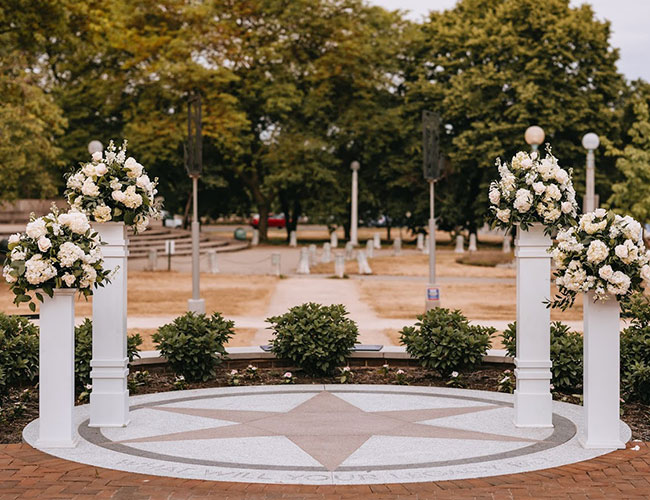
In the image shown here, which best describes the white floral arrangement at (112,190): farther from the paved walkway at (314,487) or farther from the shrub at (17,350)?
the paved walkway at (314,487)

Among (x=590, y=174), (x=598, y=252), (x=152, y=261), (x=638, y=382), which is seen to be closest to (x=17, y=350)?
(x=598, y=252)

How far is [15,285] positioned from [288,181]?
142 feet

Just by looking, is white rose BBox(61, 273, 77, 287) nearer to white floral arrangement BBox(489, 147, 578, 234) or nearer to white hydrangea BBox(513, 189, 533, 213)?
white floral arrangement BBox(489, 147, 578, 234)

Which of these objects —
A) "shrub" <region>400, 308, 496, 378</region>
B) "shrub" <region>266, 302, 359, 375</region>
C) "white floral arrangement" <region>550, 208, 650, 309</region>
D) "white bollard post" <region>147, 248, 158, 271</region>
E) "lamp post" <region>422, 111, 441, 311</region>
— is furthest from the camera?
"white bollard post" <region>147, 248, 158, 271</region>

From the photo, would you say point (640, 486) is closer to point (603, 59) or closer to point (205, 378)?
point (205, 378)

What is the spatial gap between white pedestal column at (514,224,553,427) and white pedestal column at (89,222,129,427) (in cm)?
364

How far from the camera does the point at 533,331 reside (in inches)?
333

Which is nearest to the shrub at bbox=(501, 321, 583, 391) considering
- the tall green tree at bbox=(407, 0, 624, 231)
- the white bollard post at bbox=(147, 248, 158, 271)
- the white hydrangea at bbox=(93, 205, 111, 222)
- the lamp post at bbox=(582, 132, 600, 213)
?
the white hydrangea at bbox=(93, 205, 111, 222)

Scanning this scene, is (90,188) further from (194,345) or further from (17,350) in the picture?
(194,345)

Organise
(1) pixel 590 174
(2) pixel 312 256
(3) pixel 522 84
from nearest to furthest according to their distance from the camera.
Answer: (1) pixel 590 174 < (2) pixel 312 256 < (3) pixel 522 84

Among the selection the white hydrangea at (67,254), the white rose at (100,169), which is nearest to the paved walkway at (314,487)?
the white hydrangea at (67,254)

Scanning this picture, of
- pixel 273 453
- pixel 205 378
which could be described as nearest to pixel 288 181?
pixel 205 378

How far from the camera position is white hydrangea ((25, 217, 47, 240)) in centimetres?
745

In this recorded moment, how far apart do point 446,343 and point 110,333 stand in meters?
3.90
